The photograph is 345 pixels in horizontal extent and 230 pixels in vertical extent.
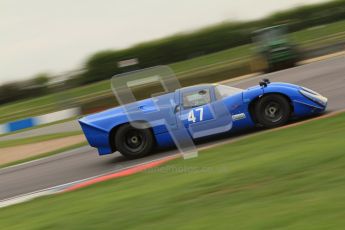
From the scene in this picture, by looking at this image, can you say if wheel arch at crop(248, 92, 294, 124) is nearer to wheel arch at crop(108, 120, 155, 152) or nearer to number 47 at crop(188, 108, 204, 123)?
number 47 at crop(188, 108, 204, 123)

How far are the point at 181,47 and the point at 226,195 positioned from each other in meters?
33.6

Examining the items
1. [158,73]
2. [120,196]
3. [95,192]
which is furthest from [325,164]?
[158,73]

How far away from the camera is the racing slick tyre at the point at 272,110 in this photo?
9.71 metres

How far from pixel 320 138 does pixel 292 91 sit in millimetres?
2144

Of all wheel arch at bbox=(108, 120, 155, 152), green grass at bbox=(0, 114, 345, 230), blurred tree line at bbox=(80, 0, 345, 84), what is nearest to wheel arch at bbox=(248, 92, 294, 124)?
green grass at bbox=(0, 114, 345, 230)

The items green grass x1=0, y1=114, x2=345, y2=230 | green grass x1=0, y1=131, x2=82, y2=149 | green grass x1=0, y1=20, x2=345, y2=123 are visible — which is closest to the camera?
green grass x1=0, y1=114, x2=345, y2=230

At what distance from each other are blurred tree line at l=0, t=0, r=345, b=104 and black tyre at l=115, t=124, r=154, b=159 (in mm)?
27752

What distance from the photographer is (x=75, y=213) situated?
6.12 meters

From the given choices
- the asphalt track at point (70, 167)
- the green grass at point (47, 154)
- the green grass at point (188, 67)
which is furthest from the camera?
the green grass at point (188, 67)

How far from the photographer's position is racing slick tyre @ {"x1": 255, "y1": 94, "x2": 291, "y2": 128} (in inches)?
382

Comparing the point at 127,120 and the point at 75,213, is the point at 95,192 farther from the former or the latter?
the point at 127,120

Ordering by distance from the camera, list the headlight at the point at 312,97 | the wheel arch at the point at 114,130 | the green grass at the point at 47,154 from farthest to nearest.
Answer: the green grass at the point at 47,154 → the wheel arch at the point at 114,130 → the headlight at the point at 312,97

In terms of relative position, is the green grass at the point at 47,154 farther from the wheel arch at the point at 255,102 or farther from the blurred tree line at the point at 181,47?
the blurred tree line at the point at 181,47

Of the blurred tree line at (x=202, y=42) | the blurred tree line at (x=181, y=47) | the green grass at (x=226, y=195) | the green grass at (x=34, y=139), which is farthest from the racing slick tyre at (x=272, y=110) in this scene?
the blurred tree line at (x=181, y=47)
